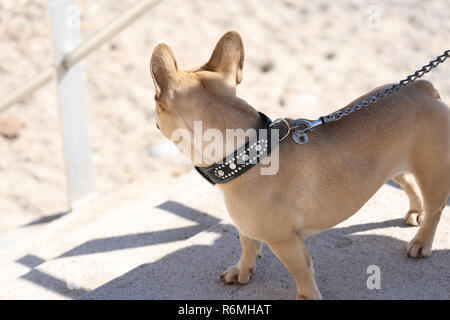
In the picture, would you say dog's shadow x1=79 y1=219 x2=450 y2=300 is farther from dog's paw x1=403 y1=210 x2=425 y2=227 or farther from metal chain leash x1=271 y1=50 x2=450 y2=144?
metal chain leash x1=271 y1=50 x2=450 y2=144

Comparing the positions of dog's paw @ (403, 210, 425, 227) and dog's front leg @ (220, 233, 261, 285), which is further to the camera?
dog's paw @ (403, 210, 425, 227)


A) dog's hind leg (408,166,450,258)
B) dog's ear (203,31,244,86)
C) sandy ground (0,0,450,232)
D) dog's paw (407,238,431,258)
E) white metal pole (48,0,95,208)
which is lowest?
dog's paw (407,238,431,258)

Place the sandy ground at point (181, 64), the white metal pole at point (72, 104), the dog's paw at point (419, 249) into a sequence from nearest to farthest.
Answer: the dog's paw at point (419, 249) < the white metal pole at point (72, 104) < the sandy ground at point (181, 64)

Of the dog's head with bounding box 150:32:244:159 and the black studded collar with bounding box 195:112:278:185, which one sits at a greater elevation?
the dog's head with bounding box 150:32:244:159

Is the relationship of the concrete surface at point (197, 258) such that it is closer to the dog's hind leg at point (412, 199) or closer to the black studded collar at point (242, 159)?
the dog's hind leg at point (412, 199)

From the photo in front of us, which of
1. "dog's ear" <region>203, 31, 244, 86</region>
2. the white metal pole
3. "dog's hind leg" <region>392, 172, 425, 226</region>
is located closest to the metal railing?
the white metal pole

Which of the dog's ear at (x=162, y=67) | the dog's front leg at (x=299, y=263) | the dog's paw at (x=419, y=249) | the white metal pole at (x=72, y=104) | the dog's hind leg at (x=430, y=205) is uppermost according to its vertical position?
the white metal pole at (x=72, y=104)

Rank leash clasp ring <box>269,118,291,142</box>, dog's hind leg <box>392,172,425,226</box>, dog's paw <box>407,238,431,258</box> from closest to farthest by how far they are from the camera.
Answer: leash clasp ring <box>269,118,291,142</box>, dog's paw <box>407,238,431,258</box>, dog's hind leg <box>392,172,425,226</box>

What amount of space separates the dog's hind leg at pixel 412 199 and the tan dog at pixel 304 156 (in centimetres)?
32

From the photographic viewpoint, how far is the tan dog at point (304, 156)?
86.6 inches

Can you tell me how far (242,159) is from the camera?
7.22ft

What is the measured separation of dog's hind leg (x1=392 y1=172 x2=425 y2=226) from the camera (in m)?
3.00

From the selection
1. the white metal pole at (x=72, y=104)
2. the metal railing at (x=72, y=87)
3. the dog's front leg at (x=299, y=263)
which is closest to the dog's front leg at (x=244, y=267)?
the dog's front leg at (x=299, y=263)
